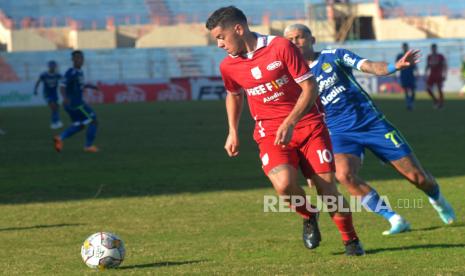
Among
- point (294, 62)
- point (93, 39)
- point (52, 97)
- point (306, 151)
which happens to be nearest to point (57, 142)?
point (52, 97)

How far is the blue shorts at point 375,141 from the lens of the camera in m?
9.88

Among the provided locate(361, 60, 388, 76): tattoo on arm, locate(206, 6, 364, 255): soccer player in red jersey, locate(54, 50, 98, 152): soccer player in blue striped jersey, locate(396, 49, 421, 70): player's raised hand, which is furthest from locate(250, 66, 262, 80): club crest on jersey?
locate(54, 50, 98, 152): soccer player in blue striped jersey

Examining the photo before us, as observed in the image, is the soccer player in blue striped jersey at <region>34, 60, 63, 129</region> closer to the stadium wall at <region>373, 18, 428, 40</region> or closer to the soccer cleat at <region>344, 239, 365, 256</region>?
the soccer cleat at <region>344, 239, 365, 256</region>

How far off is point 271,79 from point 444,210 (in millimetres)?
3205

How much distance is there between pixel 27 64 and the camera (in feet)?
180

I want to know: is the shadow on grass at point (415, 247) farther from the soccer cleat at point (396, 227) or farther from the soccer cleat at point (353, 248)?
the soccer cleat at point (396, 227)

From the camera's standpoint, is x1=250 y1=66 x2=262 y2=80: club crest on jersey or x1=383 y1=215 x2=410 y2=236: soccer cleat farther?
x1=383 y1=215 x2=410 y2=236: soccer cleat

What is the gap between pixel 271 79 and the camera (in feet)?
26.6

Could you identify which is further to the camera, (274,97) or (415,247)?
(415,247)

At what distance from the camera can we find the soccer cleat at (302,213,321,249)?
28.8ft

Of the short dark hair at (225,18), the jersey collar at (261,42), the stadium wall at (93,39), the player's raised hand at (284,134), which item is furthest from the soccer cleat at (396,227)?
the stadium wall at (93,39)

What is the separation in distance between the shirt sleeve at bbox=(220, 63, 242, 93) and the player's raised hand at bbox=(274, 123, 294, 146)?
926 mm

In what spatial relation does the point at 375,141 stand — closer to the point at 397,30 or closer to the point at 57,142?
the point at 57,142

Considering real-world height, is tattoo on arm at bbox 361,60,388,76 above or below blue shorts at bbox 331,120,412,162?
above
